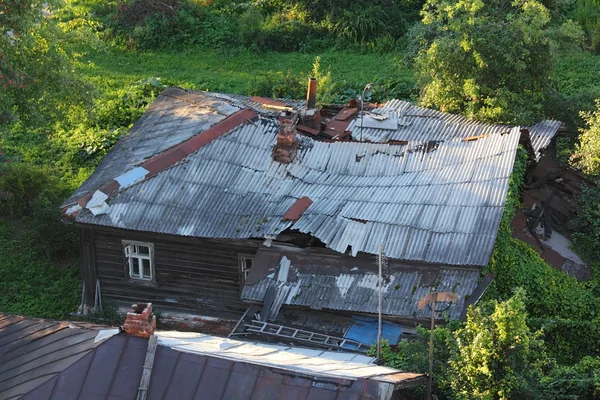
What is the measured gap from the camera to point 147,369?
36.1 feet

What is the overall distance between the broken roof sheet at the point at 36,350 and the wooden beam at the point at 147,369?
0.71 m

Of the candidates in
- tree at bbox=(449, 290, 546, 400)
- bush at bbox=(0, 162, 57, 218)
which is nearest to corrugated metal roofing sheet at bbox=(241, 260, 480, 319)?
tree at bbox=(449, 290, 546, 400)

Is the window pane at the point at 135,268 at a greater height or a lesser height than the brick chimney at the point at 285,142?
lesser

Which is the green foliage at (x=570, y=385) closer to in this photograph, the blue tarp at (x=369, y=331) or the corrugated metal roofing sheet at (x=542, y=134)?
the blue tarp at (x=369, y=331)

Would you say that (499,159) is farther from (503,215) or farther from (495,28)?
(495,28)

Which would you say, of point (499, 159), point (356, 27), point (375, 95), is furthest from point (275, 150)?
point (356, 27)

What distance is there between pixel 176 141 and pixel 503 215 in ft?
25.0

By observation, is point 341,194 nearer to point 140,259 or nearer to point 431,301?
point 431,301

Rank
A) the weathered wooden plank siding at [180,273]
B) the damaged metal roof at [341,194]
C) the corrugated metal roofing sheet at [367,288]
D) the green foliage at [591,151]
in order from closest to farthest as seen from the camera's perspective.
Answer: the corrugated metal roofing sheet at [367,288] → the damaged metal roof at [341,194] → the weathered wooden plank siding at [180,273] → the green foliage at [591,151]

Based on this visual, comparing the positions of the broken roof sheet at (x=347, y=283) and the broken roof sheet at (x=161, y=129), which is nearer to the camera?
the broken roof sheet at (x=347, y=283)

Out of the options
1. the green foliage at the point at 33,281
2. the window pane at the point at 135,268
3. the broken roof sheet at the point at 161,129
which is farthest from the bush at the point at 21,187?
the window pane at the point at 135,268

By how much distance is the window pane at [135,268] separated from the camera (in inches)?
704

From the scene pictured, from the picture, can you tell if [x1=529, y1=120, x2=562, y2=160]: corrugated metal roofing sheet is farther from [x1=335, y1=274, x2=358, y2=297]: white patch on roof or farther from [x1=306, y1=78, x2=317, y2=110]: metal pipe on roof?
[x1=335, y1=274, x2=358, y2=297]: white patch on roof

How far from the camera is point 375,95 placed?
93.2 ft
